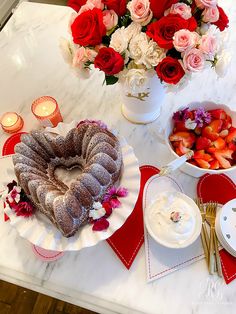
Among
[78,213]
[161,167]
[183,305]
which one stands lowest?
[183,305]

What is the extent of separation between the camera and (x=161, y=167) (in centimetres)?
86

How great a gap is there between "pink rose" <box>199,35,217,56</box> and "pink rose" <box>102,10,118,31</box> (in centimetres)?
19

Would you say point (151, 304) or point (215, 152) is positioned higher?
point (215, 152)

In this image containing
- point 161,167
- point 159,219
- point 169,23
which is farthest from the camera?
point 161,167

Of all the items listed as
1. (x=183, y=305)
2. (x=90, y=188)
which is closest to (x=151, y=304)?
(x=183, y=305)

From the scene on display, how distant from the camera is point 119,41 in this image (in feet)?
2.06

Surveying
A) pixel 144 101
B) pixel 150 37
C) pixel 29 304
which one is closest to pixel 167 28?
pixel 150 37

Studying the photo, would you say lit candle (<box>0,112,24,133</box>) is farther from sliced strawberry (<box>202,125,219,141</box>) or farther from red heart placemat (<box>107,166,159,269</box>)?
sliced strawberry (<box>202,125,219,141</box>)

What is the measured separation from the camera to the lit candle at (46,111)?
91 centimetres

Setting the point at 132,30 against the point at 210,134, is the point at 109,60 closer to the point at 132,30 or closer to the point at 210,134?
the point at 132,30

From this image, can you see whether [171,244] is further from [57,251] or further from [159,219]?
[57,251]

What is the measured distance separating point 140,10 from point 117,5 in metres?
0.07

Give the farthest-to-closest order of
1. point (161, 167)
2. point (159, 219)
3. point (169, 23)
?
point (161, 167)
point (159, 219)
point (169, 23)

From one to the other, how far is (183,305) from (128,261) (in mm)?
158
